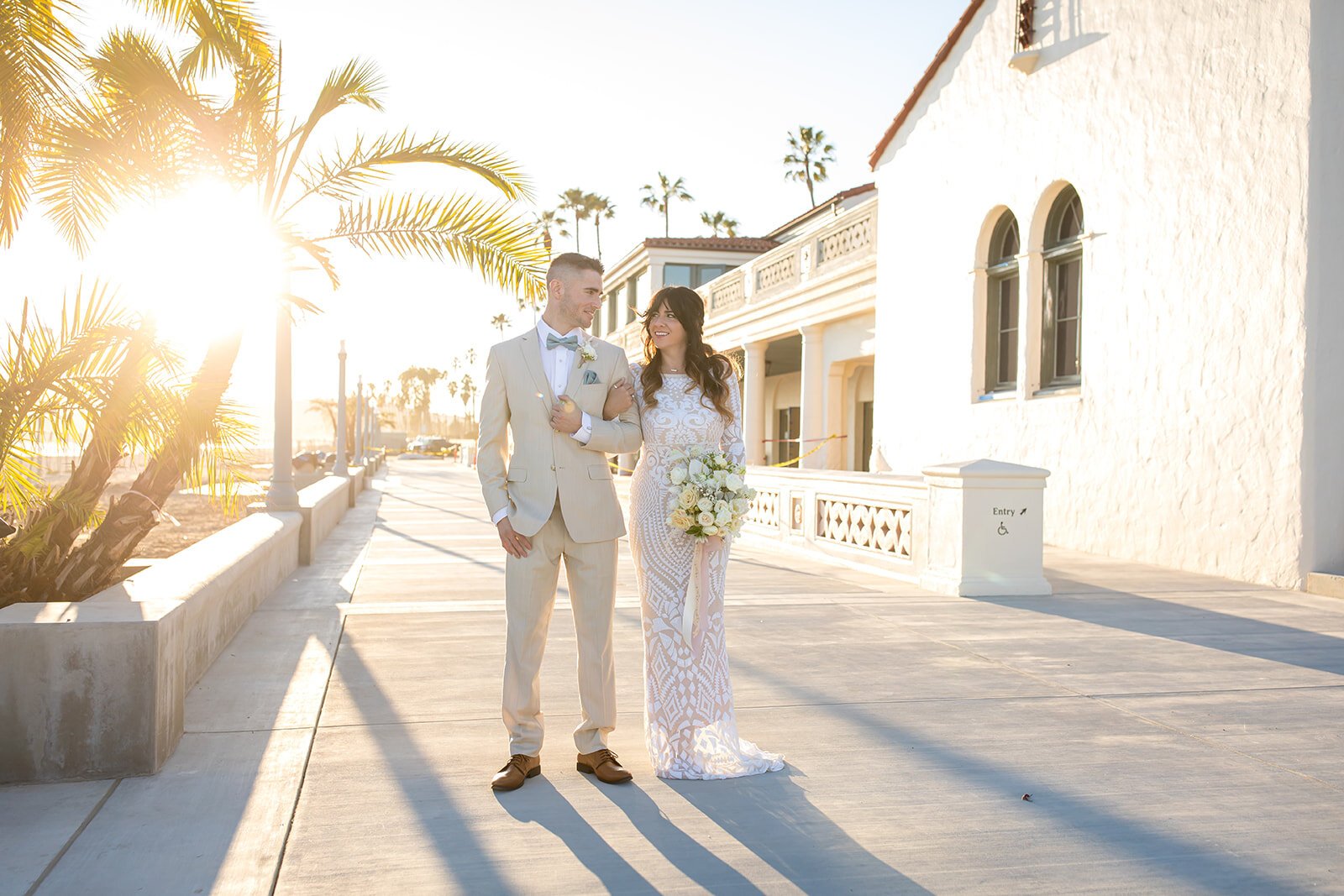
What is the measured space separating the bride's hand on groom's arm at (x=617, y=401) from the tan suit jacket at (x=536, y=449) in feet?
0.19

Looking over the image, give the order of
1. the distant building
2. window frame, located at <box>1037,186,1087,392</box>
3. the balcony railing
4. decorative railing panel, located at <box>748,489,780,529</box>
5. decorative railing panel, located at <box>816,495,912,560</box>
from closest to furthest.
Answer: the distant building → decorative railing panel, located at <box>816,495,912,560</box> → window frame, located at <box>1037,186,1087,392</box> → decorative railing panel, located at <box>748,489,780,529</box> → the balcony railing

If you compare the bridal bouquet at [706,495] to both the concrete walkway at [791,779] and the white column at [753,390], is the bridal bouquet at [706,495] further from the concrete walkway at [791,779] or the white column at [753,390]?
the white column at [753,390]

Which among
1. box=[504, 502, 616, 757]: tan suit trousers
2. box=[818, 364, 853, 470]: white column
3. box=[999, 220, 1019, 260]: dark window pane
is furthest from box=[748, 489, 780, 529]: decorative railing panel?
box=[504, 502, 616, 757]: tan suit trousers

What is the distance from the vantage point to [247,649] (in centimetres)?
748

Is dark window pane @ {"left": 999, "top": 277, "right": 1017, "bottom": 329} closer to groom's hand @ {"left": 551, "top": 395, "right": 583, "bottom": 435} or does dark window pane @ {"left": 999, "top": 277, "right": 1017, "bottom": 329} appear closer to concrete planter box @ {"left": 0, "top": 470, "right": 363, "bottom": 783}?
groom's hand @ {"left": 551, "top": 395, "right": 583, "bottom": 435}

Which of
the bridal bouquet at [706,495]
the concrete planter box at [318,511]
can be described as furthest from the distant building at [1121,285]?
the bridal bouquet at [706,495]

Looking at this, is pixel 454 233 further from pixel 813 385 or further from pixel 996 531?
pixel 813 385

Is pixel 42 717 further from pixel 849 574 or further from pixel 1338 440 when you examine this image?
pixel 1338 440

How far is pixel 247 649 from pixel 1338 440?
9.46 meters

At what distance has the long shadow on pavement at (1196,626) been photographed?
7391 millimetres

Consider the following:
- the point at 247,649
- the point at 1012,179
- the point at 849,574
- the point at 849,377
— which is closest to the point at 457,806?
the point at 247,649

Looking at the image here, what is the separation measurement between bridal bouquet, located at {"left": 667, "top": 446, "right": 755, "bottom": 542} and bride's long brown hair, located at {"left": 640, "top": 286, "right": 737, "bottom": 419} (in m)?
0.28

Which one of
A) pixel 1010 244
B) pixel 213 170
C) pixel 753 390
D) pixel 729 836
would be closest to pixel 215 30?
pixel 213 170

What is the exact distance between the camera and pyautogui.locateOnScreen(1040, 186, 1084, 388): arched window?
14.0 metres
